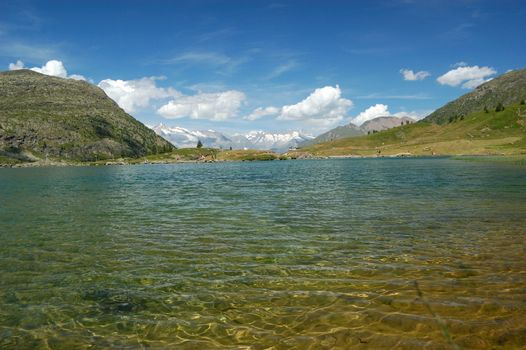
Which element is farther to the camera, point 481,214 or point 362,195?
point 362,195

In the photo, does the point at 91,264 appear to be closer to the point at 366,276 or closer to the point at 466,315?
the point at 366,276

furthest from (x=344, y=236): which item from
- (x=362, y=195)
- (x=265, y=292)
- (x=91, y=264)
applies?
(x=362, y=195)

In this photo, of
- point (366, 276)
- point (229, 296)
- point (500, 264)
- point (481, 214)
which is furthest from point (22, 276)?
point (481, 214)

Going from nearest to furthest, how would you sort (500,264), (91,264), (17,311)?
(17,311), (500,264), (91,264)

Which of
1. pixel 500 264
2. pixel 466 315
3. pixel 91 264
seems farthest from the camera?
pixel 91 264

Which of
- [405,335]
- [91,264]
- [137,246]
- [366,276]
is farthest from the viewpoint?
[137,246]

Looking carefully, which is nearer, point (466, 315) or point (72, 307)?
point (466, 315)

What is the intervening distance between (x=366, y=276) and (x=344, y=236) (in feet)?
29.6

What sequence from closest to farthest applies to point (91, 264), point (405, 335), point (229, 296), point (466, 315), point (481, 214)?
point (405, 335), point (466, 315), point (229, 296), point (91, 264), point (481, 214)

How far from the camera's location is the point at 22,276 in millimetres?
20438

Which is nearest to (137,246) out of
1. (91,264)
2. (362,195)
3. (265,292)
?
(91,264)

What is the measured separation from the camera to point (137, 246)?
26.7 m

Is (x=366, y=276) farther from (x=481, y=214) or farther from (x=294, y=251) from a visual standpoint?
(x=481, y=214)

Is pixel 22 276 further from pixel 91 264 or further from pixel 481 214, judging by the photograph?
pixel 481 214
